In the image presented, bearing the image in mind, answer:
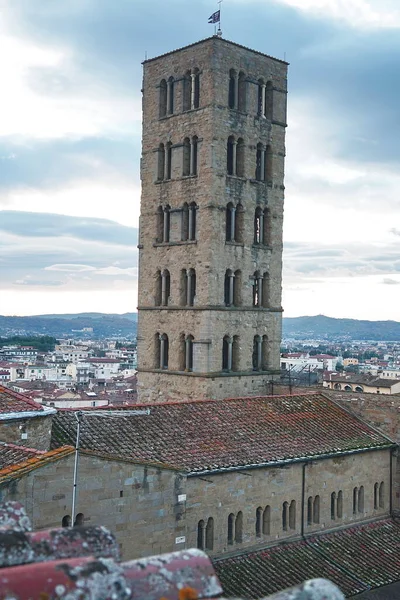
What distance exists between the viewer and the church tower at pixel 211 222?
40.7m

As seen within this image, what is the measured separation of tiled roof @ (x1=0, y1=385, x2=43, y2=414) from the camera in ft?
72.8

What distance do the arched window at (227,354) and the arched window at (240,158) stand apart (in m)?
8.87

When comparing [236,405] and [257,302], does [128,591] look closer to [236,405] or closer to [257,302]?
[236,405]

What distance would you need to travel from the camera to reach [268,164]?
43844mm

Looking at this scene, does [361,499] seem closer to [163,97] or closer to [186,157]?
Answer: [186,157]

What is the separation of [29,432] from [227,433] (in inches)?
347

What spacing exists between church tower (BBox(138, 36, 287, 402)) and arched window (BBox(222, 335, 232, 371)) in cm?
5

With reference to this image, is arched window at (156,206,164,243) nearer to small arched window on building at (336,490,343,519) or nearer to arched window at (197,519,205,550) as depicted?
small arched window on building at (336,490,343,519)

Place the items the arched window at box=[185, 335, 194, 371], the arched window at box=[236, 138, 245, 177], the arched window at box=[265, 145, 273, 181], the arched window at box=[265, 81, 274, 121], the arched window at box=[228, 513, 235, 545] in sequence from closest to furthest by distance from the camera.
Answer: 1. the arched window at box=[228, 513, 235, 545]
2. the arched window at box=[185, 335, 194, 371]
3. the arched window at box=[236, 138, 245, 177]
4. the arched window at box=[265, 145, 273, 181]
5. the arched window at box=[265, 81, 274, 121]

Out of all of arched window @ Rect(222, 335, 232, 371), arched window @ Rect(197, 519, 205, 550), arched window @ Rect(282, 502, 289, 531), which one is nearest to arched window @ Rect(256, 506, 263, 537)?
arched window @ Rect(282, 502, 289, 531)

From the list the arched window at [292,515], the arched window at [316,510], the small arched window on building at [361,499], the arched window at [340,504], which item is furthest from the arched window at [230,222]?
the arched window at [292,515]

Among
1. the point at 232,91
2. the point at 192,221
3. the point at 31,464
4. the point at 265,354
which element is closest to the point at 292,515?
the point at 31,464

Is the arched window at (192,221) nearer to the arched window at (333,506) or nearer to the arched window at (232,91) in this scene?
the arched window at (232,91)

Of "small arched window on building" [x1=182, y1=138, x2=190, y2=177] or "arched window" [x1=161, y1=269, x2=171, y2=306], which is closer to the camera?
"small arched window on building" [x1=182, y1=138, x2=190, y2=177]
